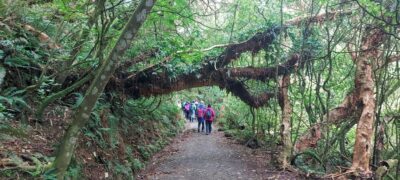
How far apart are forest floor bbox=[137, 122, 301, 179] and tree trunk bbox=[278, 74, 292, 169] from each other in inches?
16.1

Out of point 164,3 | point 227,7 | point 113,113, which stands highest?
point 227,7

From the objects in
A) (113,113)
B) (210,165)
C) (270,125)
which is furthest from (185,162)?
(270,125)

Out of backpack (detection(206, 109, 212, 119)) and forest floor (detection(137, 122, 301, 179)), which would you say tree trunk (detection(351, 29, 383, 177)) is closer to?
forest floor (detection(137, 122, 301, 179))

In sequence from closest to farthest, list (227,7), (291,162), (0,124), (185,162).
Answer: (0,124), (291,162), (185,162), (227,7)

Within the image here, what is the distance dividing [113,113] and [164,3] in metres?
5.01

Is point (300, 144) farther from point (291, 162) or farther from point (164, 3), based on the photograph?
point (164, 3)

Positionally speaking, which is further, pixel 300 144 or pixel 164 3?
pixel 300 144

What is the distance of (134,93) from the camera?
36.2ft

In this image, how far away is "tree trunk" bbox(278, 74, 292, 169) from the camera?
9508 mm

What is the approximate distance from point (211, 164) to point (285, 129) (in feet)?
8.08

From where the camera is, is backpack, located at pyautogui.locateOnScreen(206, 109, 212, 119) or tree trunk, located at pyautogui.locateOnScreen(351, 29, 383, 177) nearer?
tree trunk, located at pyautogui.locateOnScreen(351, 29, 383, 177)

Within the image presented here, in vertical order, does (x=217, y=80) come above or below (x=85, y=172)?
above

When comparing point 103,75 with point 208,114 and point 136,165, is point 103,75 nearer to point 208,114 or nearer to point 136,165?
point 136,165

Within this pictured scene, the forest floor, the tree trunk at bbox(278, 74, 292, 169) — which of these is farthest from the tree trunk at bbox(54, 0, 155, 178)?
the tree trunk at bbox(278, 74, 292, 169)
